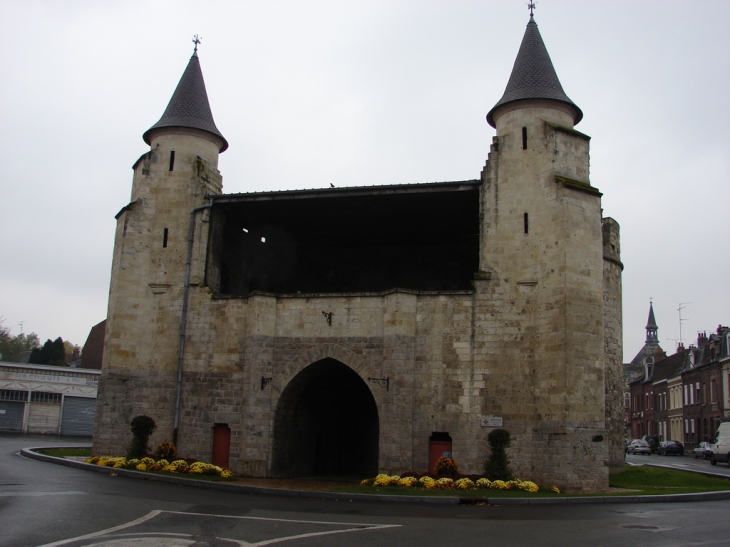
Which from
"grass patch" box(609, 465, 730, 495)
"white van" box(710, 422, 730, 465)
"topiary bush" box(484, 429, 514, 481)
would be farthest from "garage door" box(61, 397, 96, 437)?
"white van" box(710, 422, 730, 465)

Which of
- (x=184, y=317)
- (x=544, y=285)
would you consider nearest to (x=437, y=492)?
(x=544, y=285)

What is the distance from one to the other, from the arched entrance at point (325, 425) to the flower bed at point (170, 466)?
200 cm

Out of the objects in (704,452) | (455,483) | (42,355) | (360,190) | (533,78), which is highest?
(533,78)

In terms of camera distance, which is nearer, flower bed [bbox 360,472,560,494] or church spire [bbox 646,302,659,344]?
flower bed [bbox 360,472,560,494]

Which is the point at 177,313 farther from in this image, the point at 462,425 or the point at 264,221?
the point at 462,425

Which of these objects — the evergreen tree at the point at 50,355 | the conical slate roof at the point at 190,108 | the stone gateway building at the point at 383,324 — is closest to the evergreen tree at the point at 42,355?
the evergreen tree at the point at 50,355

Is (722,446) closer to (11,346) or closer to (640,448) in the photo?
(640,448)

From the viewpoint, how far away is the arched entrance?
974 inches

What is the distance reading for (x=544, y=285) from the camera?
74.6 ft

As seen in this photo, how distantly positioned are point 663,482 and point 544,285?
7963 mm

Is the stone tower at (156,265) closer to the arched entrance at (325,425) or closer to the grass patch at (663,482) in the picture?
the arched entrance at (325,425)

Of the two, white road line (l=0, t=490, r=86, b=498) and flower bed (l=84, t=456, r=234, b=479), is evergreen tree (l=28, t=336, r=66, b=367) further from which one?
white road line (l=0, t=490, r=86, b=498)

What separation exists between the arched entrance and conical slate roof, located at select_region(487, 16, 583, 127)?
37.2 feet

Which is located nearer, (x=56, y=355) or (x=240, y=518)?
(x=240, y=518)
